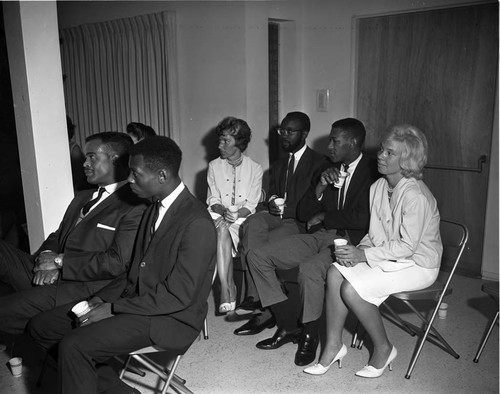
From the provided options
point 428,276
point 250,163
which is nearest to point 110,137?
point 250,163

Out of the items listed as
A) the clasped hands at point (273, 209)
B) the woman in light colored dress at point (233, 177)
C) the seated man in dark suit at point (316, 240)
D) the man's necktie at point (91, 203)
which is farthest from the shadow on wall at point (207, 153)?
the man's necktie at point (91, 203)

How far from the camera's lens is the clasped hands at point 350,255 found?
120 inches

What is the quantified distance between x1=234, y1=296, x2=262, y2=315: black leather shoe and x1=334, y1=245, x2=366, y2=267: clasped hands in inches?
29.2

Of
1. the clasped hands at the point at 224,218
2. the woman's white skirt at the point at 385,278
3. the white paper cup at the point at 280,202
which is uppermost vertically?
the white paper cup at the point at 280,202

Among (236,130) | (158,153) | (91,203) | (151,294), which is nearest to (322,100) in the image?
(236,130)

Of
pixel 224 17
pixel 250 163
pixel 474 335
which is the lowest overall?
pixel 474 335

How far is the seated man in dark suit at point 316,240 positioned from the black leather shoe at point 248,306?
0.33 feet

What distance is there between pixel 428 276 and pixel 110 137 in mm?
1985

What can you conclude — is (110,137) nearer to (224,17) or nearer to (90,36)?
(224,17)

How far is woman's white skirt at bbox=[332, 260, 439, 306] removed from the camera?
3002mm

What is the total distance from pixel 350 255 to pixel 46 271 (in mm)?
1675

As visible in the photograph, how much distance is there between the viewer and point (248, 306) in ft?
11.7

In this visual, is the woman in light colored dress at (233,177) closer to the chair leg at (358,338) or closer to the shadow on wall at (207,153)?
the shadow on wall at (207,153)

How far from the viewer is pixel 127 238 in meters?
2.91
